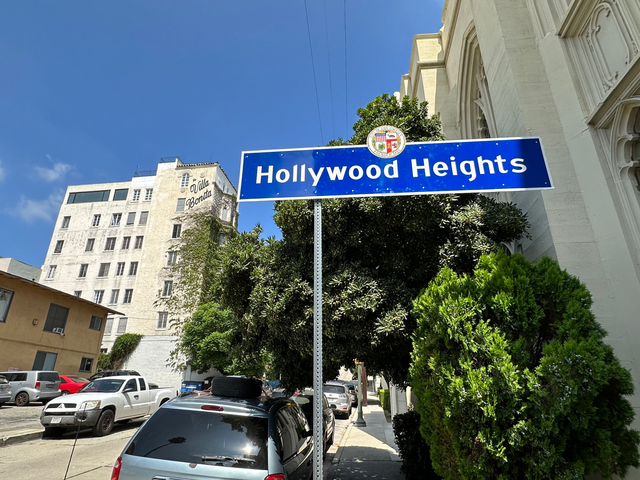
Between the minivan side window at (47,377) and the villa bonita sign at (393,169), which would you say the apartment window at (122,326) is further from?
the villa bonita sign at (393,169)

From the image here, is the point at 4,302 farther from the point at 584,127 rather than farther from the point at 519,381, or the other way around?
the point at 584,127

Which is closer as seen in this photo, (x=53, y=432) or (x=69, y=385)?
(x=53, y=432)

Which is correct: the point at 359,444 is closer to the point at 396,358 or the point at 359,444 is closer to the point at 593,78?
the point at 396,358

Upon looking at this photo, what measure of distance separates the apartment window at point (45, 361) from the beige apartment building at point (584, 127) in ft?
95.0

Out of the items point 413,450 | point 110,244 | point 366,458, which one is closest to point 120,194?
point 110,244

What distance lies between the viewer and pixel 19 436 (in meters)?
9.62

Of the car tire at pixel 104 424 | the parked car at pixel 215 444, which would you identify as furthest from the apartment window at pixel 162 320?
the parked car at pixel 215 444

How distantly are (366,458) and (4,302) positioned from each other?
23.3 meters

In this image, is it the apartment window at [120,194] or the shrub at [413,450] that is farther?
the apartment window at [120,194]

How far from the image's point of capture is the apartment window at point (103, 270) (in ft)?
131

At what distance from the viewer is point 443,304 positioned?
3705mm

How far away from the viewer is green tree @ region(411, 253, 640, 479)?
294 cm

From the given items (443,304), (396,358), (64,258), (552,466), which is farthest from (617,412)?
(64,258)

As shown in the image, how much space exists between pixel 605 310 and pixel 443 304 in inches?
108
